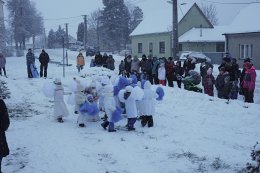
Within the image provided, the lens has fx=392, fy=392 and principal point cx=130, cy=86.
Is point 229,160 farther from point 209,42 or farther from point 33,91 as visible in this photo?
point 209,42

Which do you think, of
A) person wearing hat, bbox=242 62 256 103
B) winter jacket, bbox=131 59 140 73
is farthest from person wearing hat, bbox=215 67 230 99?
winter jacket, bbox=131 59 140 73

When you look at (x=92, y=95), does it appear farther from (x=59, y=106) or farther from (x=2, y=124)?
(x=2, y=124)

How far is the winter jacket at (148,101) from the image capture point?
37.6 ft

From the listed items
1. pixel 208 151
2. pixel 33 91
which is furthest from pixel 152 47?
pixel 208 151

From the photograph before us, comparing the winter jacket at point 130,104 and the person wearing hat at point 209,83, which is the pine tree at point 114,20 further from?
the winter jacket at point 130,104

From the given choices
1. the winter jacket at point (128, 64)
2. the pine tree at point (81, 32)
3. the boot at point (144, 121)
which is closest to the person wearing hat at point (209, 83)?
the boot at point (144, 121)

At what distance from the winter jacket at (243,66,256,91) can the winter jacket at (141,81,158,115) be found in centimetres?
462

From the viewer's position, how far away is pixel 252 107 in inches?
507

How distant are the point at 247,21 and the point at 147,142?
28968 millimetres

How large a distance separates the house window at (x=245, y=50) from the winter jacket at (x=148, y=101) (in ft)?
79.5

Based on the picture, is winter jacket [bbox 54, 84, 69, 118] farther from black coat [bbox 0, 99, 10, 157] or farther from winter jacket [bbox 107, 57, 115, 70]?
winter jacket [bbox 107, 57, 115, 70]

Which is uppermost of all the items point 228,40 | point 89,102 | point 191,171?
point 228,40

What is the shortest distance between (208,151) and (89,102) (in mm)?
4425

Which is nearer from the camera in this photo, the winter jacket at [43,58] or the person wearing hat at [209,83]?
the person wearing hat at [209,83]
